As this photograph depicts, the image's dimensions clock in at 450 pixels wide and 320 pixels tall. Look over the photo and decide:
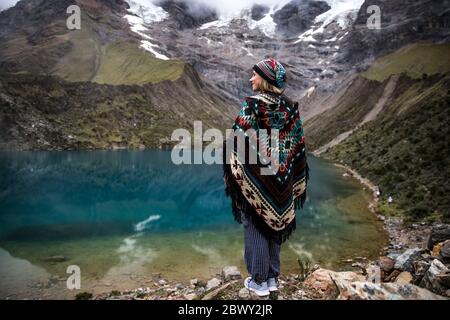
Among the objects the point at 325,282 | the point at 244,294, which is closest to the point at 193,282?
the point at 325,282

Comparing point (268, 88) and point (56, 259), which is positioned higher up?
point (268, 88)

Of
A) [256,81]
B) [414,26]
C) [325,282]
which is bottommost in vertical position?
[325,282]

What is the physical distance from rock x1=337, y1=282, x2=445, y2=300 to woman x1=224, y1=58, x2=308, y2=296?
137cm

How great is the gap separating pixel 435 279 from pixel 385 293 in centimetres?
319

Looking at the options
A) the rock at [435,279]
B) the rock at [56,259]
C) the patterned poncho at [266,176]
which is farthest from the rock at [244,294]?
the rock at [56,259]

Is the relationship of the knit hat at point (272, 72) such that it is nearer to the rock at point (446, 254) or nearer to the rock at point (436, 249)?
the rock at point (446, 254)

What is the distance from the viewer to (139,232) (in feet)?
84.8

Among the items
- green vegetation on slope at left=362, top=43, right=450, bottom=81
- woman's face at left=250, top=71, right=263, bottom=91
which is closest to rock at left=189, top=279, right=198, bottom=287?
woman's face at left=250, top=71, right=263, bottom=91

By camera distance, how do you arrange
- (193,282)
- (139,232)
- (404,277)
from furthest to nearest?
(139,232)
(193,282)
(404,277)

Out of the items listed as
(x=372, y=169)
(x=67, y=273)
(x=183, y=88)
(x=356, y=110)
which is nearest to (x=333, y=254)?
(x=67, y=273)

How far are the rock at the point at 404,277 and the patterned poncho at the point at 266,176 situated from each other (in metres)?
4.86

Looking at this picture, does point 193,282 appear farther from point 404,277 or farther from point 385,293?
point 385,293

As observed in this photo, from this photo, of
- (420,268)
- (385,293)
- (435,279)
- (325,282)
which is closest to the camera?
(385,293)

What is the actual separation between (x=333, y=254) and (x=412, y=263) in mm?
9597
